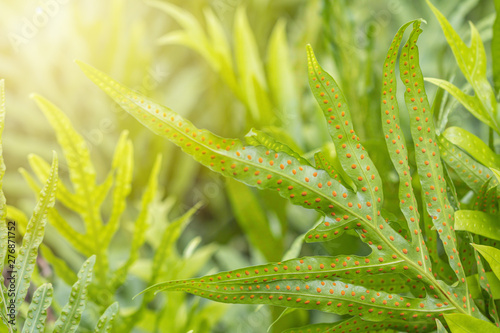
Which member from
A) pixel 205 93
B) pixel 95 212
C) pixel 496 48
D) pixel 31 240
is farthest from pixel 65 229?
pixel 205 93

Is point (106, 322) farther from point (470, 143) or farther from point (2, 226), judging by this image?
point (470, 143)

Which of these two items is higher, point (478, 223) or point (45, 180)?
point (45, 180)

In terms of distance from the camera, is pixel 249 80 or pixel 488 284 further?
pixel 249 80

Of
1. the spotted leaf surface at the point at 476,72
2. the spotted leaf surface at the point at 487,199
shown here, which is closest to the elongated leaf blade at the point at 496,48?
the spotted leaf surface at the point at 476,72

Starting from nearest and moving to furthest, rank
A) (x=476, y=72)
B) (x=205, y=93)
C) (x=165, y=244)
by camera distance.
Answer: (x=476, y=72)
(x=165, y=244)
(x=205, y=93)

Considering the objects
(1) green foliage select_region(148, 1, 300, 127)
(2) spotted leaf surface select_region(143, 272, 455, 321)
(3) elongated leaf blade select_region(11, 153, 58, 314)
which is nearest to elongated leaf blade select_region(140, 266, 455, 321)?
(2) spotted leaf surface select_region(143, 272, 455, 321)

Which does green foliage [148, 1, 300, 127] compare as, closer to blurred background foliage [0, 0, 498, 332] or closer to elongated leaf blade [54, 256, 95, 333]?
blurred background foliage [0, 0, 498, 332]
